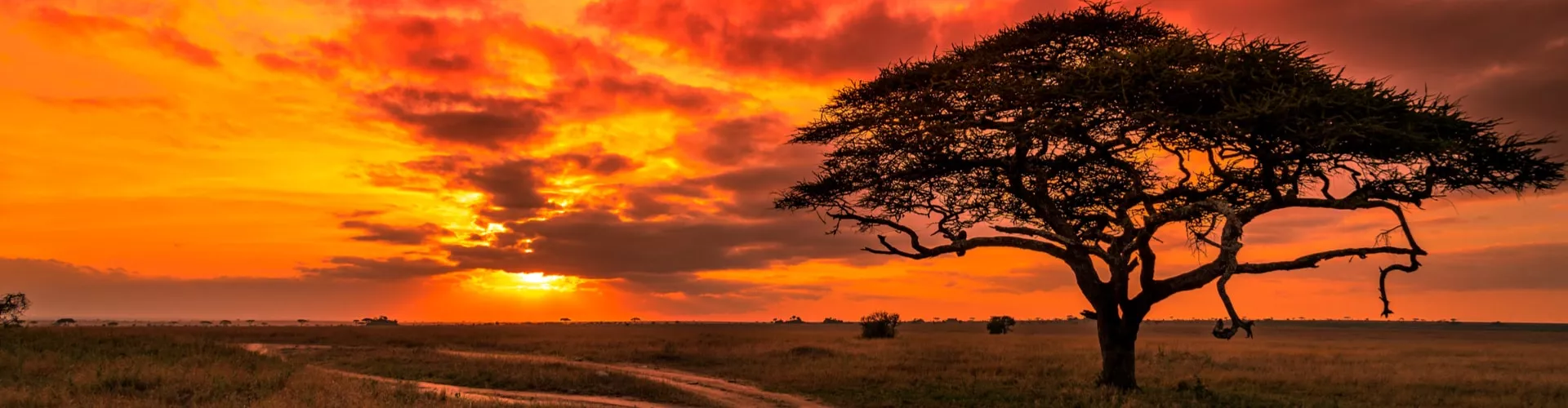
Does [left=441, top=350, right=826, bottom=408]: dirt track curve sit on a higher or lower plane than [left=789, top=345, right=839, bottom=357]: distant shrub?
lower

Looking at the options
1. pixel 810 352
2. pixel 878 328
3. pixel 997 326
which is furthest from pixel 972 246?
pixel 997 326

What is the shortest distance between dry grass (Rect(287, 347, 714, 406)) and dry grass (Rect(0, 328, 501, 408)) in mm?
3990

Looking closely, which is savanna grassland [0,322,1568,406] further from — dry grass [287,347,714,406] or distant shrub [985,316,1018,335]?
distant shrub [985,316,1018,335]

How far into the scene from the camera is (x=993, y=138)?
2584 cm

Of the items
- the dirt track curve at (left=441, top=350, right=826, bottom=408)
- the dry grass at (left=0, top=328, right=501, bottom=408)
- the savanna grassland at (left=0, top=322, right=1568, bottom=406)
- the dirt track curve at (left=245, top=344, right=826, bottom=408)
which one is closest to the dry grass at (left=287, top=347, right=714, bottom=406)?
the savanna grassland at (left=0, top=322, right=1568, bottom=406)

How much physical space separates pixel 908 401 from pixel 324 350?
31.6 meters

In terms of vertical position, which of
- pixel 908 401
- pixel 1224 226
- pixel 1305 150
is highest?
pixel 1305 150

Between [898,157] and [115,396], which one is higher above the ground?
[898,157]

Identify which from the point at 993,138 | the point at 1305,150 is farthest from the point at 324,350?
the point at 1305,150

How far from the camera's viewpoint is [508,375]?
88.9 ft

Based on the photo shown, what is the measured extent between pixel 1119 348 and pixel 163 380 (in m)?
25.1

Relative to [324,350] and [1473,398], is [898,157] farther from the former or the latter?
[324,350]

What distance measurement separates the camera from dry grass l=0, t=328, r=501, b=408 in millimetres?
18266

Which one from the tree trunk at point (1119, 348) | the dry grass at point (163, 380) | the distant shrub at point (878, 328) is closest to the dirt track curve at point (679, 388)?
the dry grass at point (163, 380)
